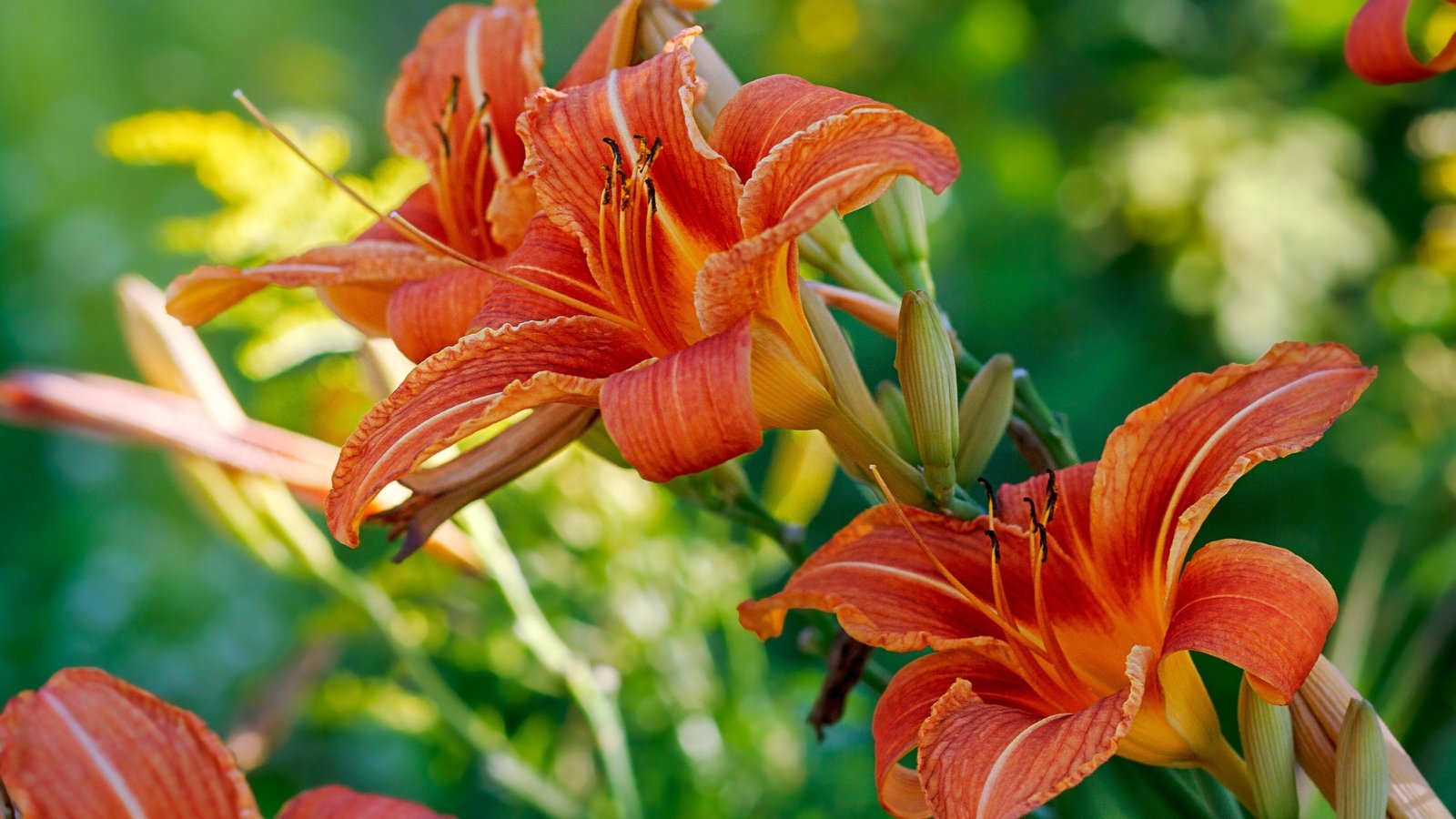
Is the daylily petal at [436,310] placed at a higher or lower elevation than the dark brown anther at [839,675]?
higher

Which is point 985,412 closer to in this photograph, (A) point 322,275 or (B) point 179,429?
(A) point 322,275

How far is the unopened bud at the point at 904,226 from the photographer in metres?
0.40

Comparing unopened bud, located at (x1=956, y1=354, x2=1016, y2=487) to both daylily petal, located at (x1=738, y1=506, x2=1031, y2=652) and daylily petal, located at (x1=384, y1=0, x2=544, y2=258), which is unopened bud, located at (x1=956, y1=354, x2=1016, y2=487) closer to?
daylily petal, located at (x1=738, y1=506, x2=1031, y2=652)

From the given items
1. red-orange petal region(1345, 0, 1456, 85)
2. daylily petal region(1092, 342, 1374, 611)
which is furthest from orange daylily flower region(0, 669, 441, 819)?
red-orange petal region(1345, 0, 1456, 85)

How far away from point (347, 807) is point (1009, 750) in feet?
0.64

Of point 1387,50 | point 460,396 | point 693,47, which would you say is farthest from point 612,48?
point 1387,50

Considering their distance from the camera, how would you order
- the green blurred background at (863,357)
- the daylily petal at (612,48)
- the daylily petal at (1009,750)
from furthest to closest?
the green blurred background at (863,357) → the daylily petal at (612,48) → the daylily petal at (1009,750)

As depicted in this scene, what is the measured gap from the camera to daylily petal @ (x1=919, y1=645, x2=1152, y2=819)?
0.86ft

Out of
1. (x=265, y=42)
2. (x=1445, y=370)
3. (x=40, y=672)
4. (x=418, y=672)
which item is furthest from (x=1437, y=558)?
(x=265, y=42)

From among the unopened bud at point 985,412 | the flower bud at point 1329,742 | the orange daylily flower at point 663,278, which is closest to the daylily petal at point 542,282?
the orange daylily flower at point 663,278

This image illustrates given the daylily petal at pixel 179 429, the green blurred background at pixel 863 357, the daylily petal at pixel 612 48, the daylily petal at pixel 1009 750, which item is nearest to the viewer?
the daylily petal at pixel 1009 750

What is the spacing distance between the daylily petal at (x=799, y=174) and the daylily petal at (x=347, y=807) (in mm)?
164

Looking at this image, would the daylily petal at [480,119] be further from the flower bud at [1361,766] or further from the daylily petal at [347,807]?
the flower bud at [1361,766]

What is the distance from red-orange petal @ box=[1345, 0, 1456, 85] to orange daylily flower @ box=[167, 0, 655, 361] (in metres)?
0.22
